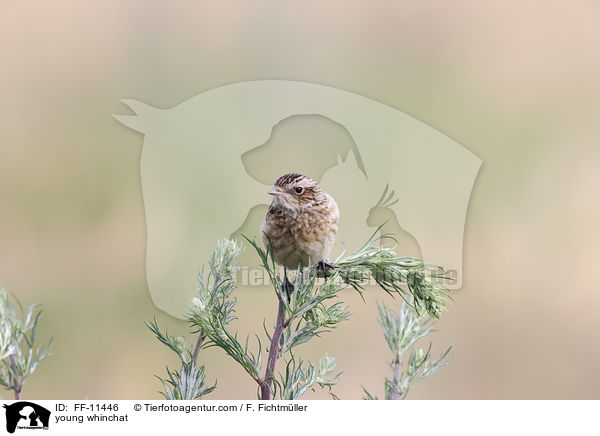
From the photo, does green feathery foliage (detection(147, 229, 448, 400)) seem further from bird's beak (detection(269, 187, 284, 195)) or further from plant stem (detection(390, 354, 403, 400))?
bird's beak (detection(269, 187, 284, 195))

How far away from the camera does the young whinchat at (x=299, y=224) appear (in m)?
1.88

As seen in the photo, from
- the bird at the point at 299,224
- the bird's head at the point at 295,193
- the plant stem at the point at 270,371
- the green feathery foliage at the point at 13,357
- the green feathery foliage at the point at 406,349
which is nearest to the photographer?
the green feathery foliage at the point at 13,357

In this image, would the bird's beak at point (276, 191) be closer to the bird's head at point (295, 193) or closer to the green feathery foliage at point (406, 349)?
the bird's head at point (295, 193)

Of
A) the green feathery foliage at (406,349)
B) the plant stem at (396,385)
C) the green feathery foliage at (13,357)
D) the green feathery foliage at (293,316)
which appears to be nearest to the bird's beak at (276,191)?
the green feathery foliage at (293,316)

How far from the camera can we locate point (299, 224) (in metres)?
1.92

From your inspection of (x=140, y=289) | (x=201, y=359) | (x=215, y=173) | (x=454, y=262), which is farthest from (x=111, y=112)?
(x=454, y=262)

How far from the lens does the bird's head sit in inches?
80.3

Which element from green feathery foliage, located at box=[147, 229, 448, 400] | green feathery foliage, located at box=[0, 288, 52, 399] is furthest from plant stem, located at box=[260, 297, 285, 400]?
green feathery foliage, located at box=[0, 288, 52, 399]

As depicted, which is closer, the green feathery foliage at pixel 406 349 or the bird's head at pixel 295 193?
the green feathery foliage at pixel 406 349

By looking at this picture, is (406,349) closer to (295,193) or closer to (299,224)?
(299,224)

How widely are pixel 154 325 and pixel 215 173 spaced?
2.61 metres

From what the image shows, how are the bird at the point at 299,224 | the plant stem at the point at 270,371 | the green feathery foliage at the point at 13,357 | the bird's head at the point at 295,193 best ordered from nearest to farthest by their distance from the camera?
→ the green feathery foliage at the point at 13,357
the plant stem at the point at 270,371
the bird at the point at 299,224
the bird's head at the point at 295,193

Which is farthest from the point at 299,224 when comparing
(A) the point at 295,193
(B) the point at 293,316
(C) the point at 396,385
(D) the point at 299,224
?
(C) the point at 396,385

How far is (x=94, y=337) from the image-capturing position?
3.77 m
